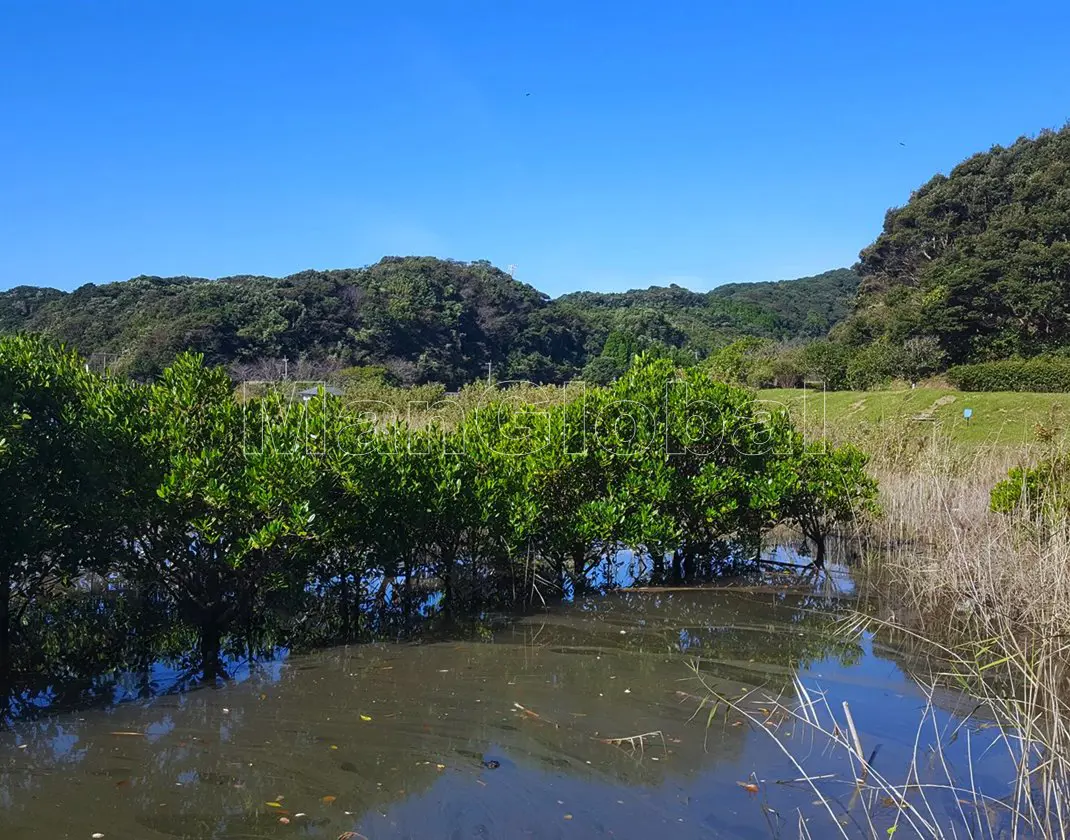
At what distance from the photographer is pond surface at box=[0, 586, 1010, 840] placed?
13.1 ft

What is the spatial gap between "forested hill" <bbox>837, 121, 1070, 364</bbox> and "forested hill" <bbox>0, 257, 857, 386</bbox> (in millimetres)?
10706

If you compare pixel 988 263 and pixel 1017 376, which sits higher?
pixel 988 263

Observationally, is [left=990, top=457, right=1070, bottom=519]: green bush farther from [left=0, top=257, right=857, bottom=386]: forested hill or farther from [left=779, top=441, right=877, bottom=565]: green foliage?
[left=0, top=257, right=857, bottom=386]: forested hill

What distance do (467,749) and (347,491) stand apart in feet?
8.61

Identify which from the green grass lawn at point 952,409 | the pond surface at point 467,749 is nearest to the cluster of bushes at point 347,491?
the pond surface at point 467,749

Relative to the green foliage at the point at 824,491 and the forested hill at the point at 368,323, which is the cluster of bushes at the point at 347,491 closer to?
the green foliage at the point at 824,491

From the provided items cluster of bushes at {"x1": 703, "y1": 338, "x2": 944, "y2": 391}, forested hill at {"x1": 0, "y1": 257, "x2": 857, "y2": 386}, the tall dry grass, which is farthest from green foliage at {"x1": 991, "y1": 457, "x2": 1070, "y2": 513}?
forested hill at {"x1": 0, "y1": 257, "x2": 857, "y2": 386}

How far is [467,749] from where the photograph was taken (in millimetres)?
4793

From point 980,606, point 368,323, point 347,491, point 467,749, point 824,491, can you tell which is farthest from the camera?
point 368,323

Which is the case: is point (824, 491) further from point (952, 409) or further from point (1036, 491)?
point (952, 409)

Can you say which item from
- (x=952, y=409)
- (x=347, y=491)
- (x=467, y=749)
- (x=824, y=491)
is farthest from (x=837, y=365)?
(x=467, y=749)

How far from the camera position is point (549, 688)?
584 cm

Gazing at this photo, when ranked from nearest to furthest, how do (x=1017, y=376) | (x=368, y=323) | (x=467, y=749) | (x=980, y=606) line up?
(x=467, y=749) → (x=980, y=606) → (x=1017, y=376) → (x=368, y=323)

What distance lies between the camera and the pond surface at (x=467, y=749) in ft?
13.1
